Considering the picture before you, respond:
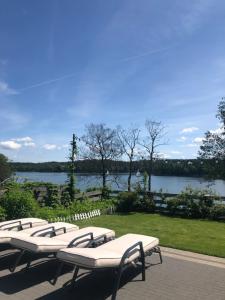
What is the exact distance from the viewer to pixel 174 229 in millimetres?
10820

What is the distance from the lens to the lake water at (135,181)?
601 inches

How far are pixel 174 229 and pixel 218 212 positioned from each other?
117 inches

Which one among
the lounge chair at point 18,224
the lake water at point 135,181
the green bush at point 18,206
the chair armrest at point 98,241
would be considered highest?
the lake water at point 135,181

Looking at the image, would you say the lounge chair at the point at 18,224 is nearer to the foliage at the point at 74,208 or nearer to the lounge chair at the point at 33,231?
the lounge chair at the point at 33,231

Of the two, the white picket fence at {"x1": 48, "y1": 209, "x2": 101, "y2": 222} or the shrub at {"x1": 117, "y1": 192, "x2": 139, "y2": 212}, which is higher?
the shrub at {"x1": 117, "y1": 192, "x2": 139, "y2": 212}

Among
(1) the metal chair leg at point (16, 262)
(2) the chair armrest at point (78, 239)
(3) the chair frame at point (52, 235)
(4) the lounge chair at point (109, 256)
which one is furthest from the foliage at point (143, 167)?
(1) the metal chair leg at point (16, 262)

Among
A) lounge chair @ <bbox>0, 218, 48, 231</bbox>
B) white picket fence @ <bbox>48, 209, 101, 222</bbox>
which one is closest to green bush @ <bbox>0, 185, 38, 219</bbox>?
white picket fence @ <bbox>48, 209, 101, 222</bbox>

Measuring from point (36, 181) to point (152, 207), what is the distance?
4745 mm

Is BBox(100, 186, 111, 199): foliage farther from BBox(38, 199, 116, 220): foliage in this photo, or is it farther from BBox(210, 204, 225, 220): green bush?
BBox(210, 204, 225, 220): green bush

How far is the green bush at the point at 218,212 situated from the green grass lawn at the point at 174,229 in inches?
26.7

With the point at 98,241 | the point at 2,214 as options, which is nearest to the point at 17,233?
the point at 98,241

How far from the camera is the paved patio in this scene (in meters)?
5.41

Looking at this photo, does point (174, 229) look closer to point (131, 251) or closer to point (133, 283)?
point (133, 283)

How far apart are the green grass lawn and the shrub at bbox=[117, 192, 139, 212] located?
33.5 inches
